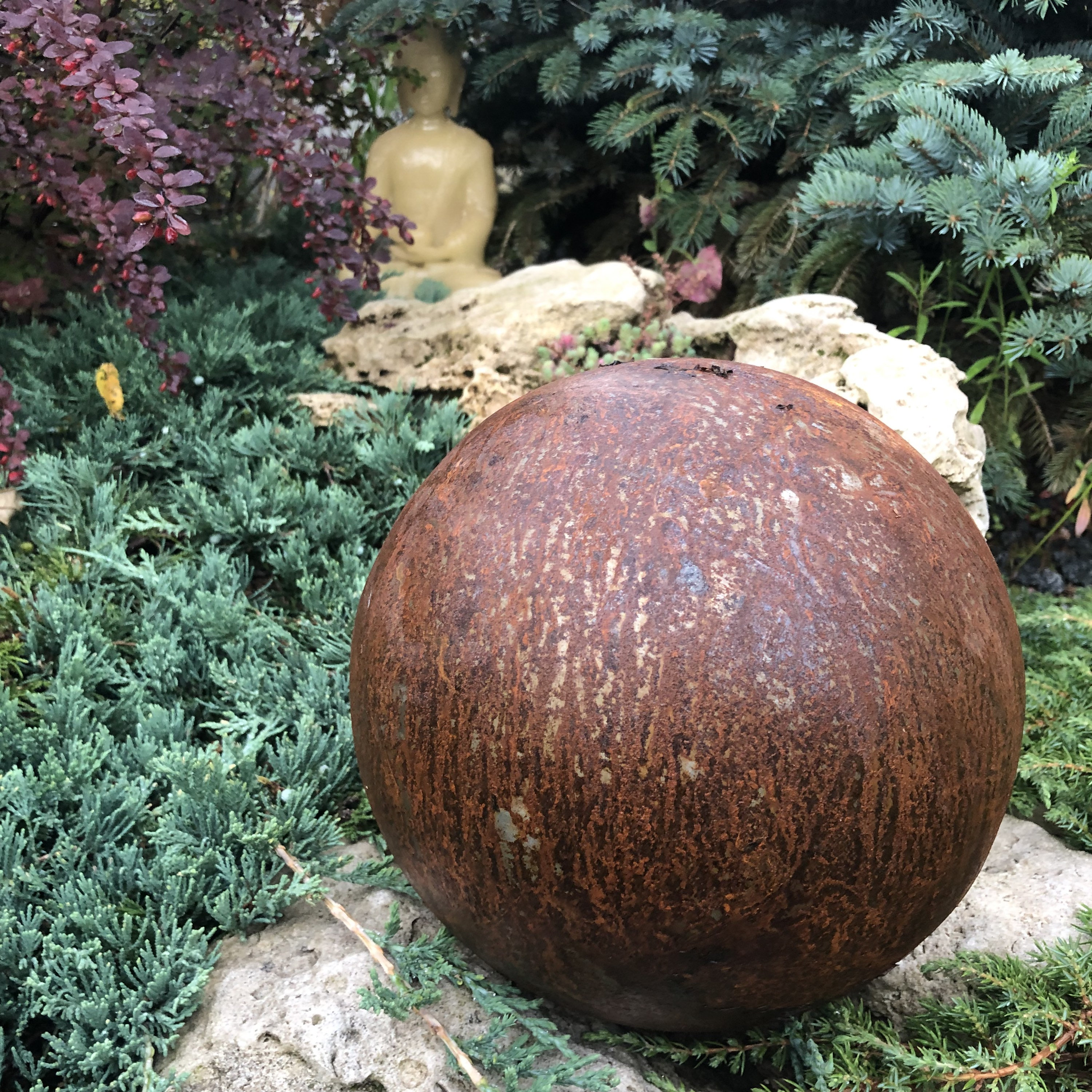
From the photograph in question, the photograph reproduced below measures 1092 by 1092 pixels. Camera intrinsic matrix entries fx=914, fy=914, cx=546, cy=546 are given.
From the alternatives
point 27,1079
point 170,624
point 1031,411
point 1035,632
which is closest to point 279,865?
point 27,1079

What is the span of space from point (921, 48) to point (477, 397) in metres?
2.32

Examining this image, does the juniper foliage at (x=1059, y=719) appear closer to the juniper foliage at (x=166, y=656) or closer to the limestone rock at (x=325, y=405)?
the juniper foliage at (x=166, y=656)

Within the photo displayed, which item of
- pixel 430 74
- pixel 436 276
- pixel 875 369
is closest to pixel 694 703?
pixel 875 369

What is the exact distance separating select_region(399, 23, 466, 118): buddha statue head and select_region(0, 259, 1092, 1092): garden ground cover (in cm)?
153

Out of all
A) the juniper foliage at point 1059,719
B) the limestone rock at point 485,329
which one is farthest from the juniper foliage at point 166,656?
the juniper foliage at point 1059,719

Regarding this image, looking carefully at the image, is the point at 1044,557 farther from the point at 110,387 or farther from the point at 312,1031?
the point at 110,387

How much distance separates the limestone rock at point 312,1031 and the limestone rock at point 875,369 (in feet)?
6.81

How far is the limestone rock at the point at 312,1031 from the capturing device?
5.70 feet

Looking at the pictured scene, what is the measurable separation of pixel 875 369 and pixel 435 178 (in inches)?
112

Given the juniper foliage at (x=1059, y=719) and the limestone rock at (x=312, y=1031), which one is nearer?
the limestone rock at (x=312, y=1031)

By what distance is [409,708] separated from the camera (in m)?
1.65

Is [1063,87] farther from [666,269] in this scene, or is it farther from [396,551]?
[396,551]

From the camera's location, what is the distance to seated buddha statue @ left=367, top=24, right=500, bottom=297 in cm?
495

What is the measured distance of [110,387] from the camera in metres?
3.49
